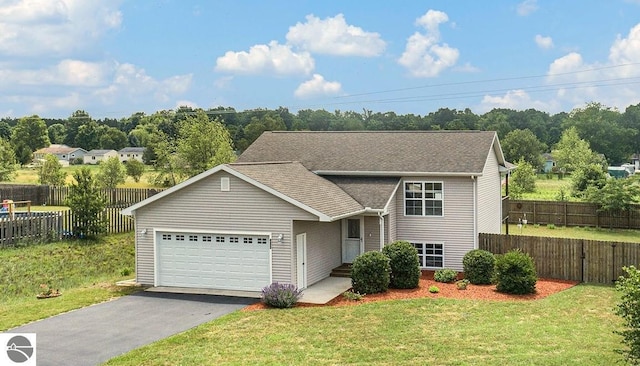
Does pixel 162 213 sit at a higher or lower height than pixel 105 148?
lower

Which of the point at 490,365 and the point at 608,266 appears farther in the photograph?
the point at 608,266

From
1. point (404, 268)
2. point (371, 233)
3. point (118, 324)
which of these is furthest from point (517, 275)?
point (118, 324)

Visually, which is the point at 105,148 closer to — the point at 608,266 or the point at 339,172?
the point at 339,172

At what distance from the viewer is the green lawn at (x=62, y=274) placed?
17672 mm

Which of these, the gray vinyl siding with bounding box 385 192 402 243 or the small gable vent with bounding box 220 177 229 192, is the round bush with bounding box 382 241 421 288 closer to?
the gray vinyl siding with bounding box 385 192 402 243

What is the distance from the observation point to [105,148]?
124 m

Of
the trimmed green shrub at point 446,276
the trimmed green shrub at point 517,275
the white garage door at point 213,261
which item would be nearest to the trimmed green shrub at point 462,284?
the trimmed green shrub at point 446,276

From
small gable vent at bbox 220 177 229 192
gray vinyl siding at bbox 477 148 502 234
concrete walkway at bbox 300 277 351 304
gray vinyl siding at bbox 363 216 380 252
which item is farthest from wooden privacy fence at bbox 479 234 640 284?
small gable vent at bbox 220 177 229 192

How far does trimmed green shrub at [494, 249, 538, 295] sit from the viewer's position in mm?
19078

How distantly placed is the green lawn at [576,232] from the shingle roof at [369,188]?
12.6 m

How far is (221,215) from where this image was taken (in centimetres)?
1998

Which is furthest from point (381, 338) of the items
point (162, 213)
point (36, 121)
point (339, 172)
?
point (36, 121)

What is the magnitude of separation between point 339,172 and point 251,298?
7979 millimetres

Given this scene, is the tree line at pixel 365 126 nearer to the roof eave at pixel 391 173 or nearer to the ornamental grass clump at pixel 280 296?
the roof eave at pixel 391 173
